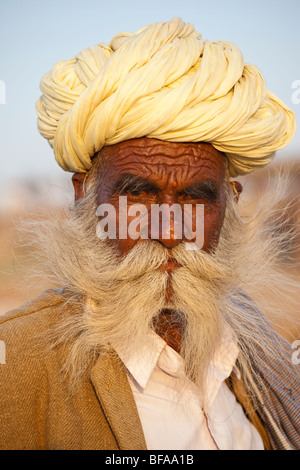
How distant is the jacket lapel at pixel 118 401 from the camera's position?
178 cm

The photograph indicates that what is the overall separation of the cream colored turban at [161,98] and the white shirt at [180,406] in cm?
90

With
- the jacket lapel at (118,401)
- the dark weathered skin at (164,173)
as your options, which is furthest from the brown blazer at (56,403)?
the dark weathered skin at (164,173)

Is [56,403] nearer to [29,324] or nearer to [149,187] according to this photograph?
[29,324]

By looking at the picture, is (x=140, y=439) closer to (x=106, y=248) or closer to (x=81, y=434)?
(x=81, y=434)

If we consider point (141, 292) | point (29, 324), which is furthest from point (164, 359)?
point (29, 324)

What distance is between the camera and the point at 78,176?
2465 mm

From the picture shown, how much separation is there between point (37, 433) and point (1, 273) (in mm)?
886

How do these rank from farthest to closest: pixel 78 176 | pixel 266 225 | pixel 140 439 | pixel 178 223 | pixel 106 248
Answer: pixel 266 225
pixel 78 176
pixel 106 248
pixel 178 223
pixel 140 439

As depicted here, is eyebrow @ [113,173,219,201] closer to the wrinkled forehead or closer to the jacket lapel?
the wrinkled forehead

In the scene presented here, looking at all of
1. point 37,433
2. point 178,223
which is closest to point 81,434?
point 37,433

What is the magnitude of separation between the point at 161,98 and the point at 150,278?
2.47 feet

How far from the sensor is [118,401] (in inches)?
73.5

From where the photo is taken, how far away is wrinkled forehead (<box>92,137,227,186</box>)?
2143 millimetres

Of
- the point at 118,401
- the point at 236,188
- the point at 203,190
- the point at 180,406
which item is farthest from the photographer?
the point at 236,188
